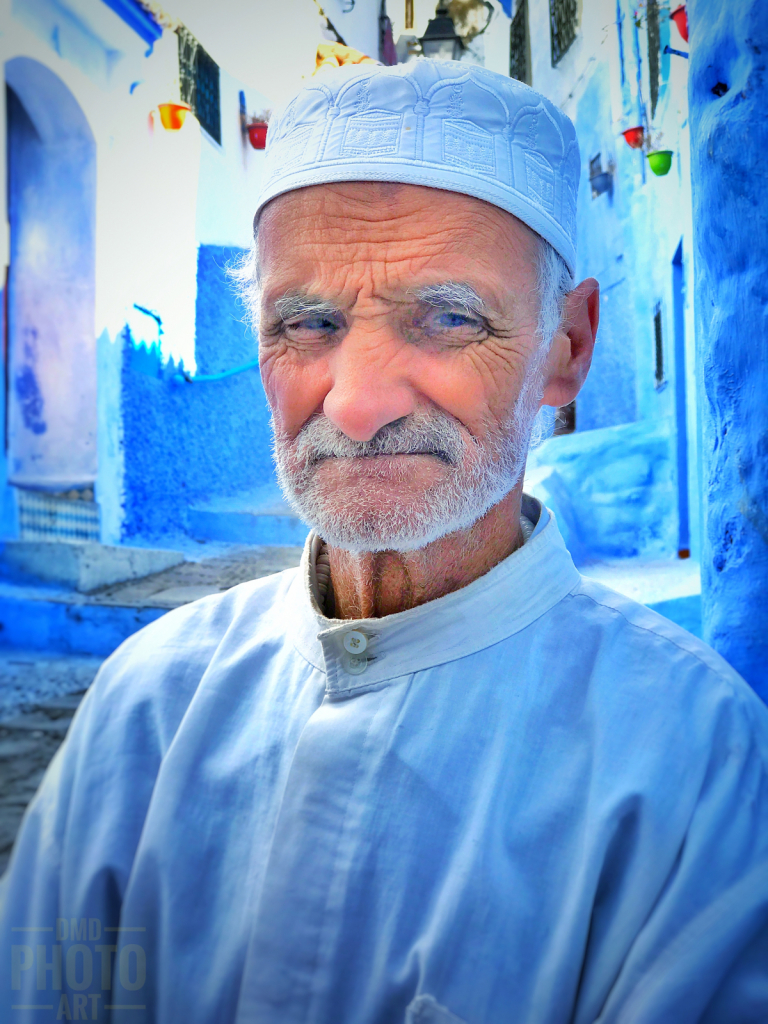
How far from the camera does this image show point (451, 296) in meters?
0.90

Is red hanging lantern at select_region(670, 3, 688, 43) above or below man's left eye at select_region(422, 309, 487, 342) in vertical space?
above

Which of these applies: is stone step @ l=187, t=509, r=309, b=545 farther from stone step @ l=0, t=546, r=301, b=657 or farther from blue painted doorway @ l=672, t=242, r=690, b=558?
blue painted doorway @ l=672, t=242, r=690, b=558

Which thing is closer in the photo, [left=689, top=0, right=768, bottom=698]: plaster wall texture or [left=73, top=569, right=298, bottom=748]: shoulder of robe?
[left=73, top=569, right=298, bottom=748]: shoulder of robe

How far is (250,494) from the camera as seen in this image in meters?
1.69

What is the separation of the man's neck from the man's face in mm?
67

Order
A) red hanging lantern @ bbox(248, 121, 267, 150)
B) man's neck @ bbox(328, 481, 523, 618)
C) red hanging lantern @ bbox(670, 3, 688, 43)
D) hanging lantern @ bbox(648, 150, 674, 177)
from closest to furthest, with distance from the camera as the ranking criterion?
man's neck @ bbox(328, 481, 523, 618) → red hanging lantern @ bbox(670, 3, 688, 43) → hanging lantern @ bbox(648, 150, 674, 177) → red hanging lantern @ bbox(248, 121, 267, 150)

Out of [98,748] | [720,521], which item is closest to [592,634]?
[720,521]

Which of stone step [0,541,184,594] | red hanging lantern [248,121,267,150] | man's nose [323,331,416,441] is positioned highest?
red hanging lantern [248,121,267,150]

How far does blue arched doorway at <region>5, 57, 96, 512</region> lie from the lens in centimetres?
151

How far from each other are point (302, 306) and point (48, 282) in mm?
957

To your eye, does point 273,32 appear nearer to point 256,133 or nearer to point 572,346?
point 256,133

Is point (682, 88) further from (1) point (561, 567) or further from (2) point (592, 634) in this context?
(2) point (592, 634)

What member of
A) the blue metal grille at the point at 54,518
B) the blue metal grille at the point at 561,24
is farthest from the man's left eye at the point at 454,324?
the blue metal grille at the point at 561,24

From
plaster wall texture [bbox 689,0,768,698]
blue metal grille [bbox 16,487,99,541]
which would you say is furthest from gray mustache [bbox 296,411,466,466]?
blue metal grille [bbox 16,487,99,541]
